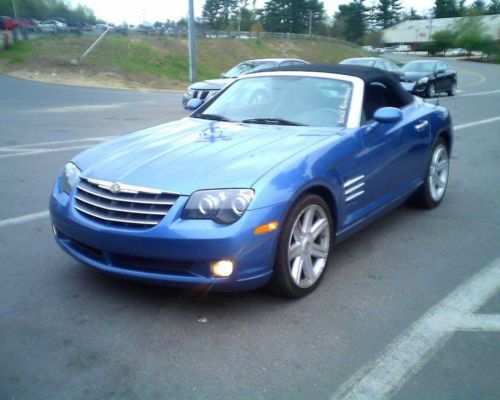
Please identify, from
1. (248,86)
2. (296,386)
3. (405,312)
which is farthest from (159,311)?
(248,86)

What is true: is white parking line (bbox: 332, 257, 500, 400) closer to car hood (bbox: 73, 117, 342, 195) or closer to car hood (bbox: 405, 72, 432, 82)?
car hood (bbox: 73, 117, 342, 195)

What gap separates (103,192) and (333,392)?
1861 mm

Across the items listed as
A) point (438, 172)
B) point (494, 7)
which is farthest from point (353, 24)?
point (438, 172)

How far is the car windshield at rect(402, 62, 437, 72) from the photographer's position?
74.6ft

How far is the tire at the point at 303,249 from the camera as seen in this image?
349 cm

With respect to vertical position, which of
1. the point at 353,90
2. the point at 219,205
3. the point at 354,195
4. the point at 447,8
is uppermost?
the point at 447,8

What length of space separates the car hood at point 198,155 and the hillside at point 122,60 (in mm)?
24165

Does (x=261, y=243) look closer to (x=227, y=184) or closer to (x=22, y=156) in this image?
(x=227, y=184)

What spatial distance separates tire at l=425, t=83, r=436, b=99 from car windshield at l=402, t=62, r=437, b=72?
0.93 meters

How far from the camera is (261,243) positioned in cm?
330

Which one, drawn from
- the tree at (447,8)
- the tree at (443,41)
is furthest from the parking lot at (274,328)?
the tree at (447,8)

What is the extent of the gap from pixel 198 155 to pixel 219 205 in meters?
0.64

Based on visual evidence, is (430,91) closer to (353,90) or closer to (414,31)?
(353,90)

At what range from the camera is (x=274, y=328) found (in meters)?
3.32
